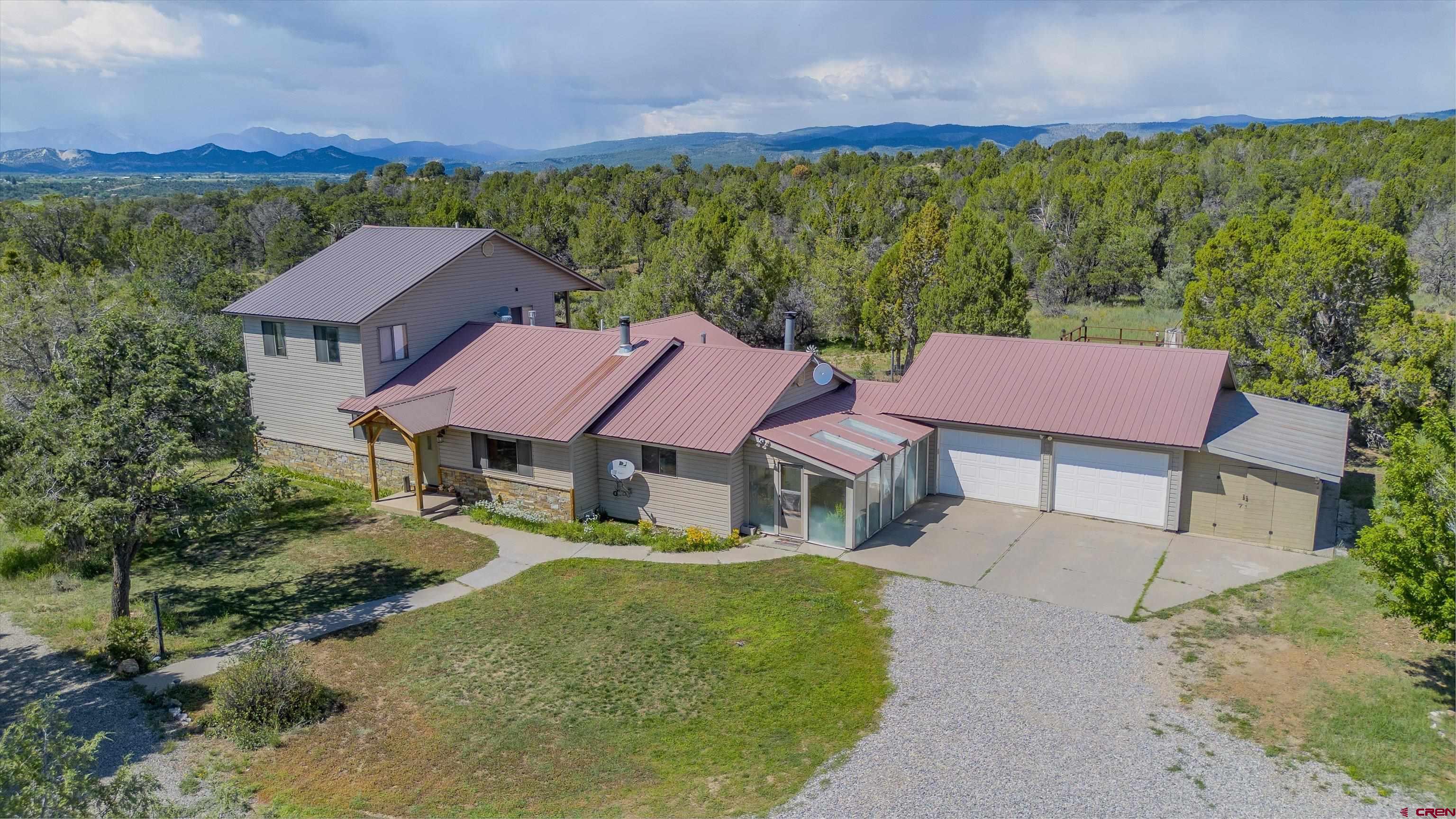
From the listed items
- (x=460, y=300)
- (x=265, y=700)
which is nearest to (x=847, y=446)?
(x=265, y=700)

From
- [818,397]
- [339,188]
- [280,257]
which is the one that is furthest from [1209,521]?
[339,188]

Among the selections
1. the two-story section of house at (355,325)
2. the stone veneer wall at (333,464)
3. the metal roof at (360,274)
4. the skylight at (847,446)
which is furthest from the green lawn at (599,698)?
the metal roof at (360,274)

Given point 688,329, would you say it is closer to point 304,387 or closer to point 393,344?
point 393,344

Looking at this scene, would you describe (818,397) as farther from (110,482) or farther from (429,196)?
(429,196)

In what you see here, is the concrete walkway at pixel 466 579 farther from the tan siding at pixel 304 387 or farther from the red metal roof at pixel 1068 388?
the red metal roof at pixel 1068 388

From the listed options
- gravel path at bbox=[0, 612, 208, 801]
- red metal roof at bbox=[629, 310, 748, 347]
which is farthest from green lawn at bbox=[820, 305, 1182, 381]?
gravel path at bbox=[0, 612, 208, 801]

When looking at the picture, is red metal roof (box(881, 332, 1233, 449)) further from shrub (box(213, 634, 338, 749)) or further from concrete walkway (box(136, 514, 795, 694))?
shrub (box(213, 634, 338, 749))
